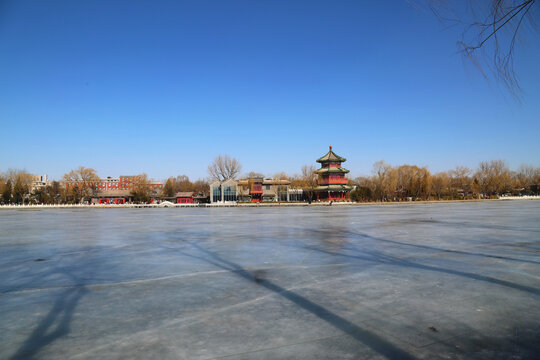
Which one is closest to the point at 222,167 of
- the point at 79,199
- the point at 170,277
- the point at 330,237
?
the point at 79,199

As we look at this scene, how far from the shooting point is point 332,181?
225ft

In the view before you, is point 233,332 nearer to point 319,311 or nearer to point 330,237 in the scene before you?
point 319,311

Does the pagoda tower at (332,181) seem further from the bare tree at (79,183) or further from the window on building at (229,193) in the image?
the bare tree at (79,183)

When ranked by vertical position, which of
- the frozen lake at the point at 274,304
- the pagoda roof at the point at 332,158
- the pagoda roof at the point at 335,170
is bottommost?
the frozen lake at the point at 274,304

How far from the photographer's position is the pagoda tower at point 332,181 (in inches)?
2655

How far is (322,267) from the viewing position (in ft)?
25.2

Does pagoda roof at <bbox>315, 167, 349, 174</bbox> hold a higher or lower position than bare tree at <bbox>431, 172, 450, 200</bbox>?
higher

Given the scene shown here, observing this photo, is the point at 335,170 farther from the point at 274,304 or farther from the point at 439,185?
the point at 274,304

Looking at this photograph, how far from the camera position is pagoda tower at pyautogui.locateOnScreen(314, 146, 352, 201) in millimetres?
67438

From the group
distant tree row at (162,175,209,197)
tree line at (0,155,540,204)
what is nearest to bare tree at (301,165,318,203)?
tree line at (0,155,540,204)

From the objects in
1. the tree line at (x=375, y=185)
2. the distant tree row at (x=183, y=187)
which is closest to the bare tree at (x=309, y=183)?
the tree line at (x=375, y=185)

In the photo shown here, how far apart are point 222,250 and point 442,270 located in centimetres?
608

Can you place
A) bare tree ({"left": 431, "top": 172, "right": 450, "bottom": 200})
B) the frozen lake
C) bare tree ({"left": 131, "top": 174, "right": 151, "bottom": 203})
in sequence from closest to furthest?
the frozen lake, bare tree ({"left": 431, "top": 172, "right": 450, "bottom": 200}), bare tree ({"left": 131, "top": 174, "right": 151, "bottom": 203})

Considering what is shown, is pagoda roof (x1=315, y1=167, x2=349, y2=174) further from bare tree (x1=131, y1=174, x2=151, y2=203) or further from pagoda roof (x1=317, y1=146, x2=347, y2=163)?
bare tree (x1=131, y1=174, x2=151, y2=203)
